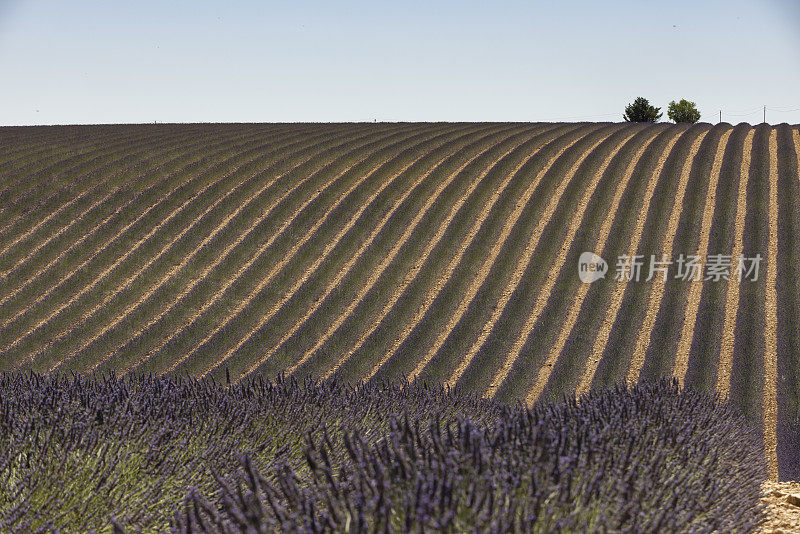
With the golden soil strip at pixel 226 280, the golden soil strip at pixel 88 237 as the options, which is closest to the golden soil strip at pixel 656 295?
the golden soil strip at pixel 226 280

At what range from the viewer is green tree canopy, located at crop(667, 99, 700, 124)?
130 ft

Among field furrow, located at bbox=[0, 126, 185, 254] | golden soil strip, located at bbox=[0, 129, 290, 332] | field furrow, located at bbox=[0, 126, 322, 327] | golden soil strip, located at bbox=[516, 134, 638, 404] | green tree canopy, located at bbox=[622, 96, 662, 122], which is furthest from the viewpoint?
green tree canopy, located at bbox=[622, 96, 662, 122]

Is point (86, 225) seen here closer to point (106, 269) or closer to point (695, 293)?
point (106, 269)

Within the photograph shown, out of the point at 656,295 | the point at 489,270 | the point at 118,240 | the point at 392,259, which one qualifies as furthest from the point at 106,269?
the point at 656,295

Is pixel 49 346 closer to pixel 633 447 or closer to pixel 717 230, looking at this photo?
pixel 633 447

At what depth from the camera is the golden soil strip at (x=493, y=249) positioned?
910 cm

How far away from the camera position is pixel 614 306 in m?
9.76

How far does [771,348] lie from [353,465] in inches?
269

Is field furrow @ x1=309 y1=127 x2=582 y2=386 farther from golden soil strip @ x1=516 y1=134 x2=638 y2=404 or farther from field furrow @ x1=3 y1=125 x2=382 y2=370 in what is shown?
field furrow @ x1=3 y1=125 x2=382 y2=370

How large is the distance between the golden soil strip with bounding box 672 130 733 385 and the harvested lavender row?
2.67 m

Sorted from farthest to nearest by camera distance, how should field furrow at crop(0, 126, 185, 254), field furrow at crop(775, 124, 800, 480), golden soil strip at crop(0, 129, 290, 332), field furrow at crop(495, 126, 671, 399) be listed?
1. field furrow at crop(0, 126, 185, 254)
2. golden soil strip at crop(0, 129, 290, 332)
3. field furrow at crop(495, 126, 671, 399)
4. field furrow at crop(775, 124, 800, 480)

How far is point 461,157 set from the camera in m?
15.0

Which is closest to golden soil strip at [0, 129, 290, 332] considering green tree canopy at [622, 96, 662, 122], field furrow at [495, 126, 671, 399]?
field furrow at [495, 126, 671, 399]

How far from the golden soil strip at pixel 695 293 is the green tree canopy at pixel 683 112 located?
2775cm
